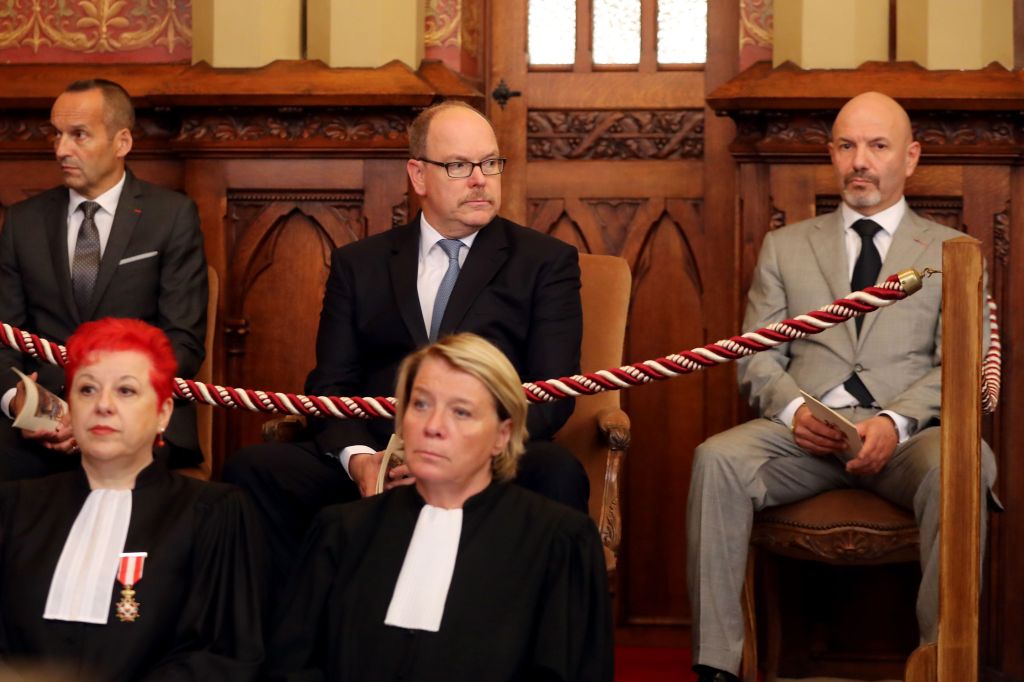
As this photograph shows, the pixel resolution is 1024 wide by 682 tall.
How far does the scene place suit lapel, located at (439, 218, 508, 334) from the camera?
13.6 ft

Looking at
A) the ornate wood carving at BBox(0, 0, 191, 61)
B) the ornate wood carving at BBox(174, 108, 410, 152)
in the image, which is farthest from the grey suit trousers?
the ornate wood carving at BBox(0, 0, 191, 61)

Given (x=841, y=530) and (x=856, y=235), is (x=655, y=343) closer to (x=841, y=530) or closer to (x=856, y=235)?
(x=856, y=235)

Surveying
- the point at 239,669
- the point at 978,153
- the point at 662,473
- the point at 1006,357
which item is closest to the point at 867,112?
the point at 978,153

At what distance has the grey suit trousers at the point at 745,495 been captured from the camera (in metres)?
4.03

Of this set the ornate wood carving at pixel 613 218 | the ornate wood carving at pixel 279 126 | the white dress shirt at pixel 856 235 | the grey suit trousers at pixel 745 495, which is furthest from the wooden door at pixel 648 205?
the grey suit trousers at pixel 745 495

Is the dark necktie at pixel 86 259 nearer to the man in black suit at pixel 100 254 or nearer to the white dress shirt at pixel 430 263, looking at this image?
the man in black suit at pixel 100 254

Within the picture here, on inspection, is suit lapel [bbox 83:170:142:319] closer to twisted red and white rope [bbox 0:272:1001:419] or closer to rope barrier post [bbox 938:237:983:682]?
twisted red and white rope [bbox 0:272:1001:419]

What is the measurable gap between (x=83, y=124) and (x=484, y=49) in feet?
4.83

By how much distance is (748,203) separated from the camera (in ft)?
16.4

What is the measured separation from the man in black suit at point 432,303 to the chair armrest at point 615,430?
4.3 inches

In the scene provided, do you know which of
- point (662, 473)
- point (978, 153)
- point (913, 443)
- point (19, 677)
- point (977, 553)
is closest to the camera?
point (19, 677)

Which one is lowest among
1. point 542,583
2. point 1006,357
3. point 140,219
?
point 542,583

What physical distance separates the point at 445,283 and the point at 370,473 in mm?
668

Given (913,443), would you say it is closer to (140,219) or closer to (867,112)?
(867,112)
